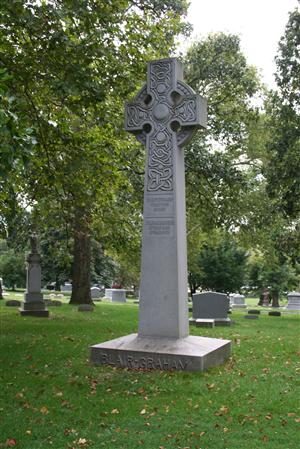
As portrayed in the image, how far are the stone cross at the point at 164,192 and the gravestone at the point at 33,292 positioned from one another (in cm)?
933

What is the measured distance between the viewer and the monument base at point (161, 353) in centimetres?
762

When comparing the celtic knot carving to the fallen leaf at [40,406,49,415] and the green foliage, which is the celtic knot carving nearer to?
the fallen leaf at [40,406,49,415]

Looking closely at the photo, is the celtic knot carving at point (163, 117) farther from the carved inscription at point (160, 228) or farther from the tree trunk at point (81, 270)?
the tree trunk at point (81, 270)

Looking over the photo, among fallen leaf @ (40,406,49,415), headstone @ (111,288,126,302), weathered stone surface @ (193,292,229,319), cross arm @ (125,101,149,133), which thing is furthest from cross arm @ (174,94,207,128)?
headstone @ (111,288,126,302)

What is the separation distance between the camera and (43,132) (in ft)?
34.1

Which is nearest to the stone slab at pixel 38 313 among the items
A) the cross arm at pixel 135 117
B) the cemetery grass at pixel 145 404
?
the cemetery grass at pixel 145 404

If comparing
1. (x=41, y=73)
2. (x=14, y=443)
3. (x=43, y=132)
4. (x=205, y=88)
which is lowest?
(x=14, y=443)

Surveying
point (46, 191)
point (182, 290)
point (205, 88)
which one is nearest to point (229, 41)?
point (205, 88)

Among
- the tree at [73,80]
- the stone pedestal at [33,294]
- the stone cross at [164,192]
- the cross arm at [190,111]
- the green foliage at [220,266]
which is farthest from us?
the green foliage at [220,266]

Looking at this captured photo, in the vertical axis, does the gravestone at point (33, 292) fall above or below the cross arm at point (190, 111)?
below

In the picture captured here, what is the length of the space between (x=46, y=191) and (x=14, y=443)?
7.66 m

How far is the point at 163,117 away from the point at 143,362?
4162mm

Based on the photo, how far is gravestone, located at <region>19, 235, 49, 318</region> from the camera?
17.1 m

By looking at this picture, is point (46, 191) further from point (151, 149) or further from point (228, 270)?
point (228, 270)
